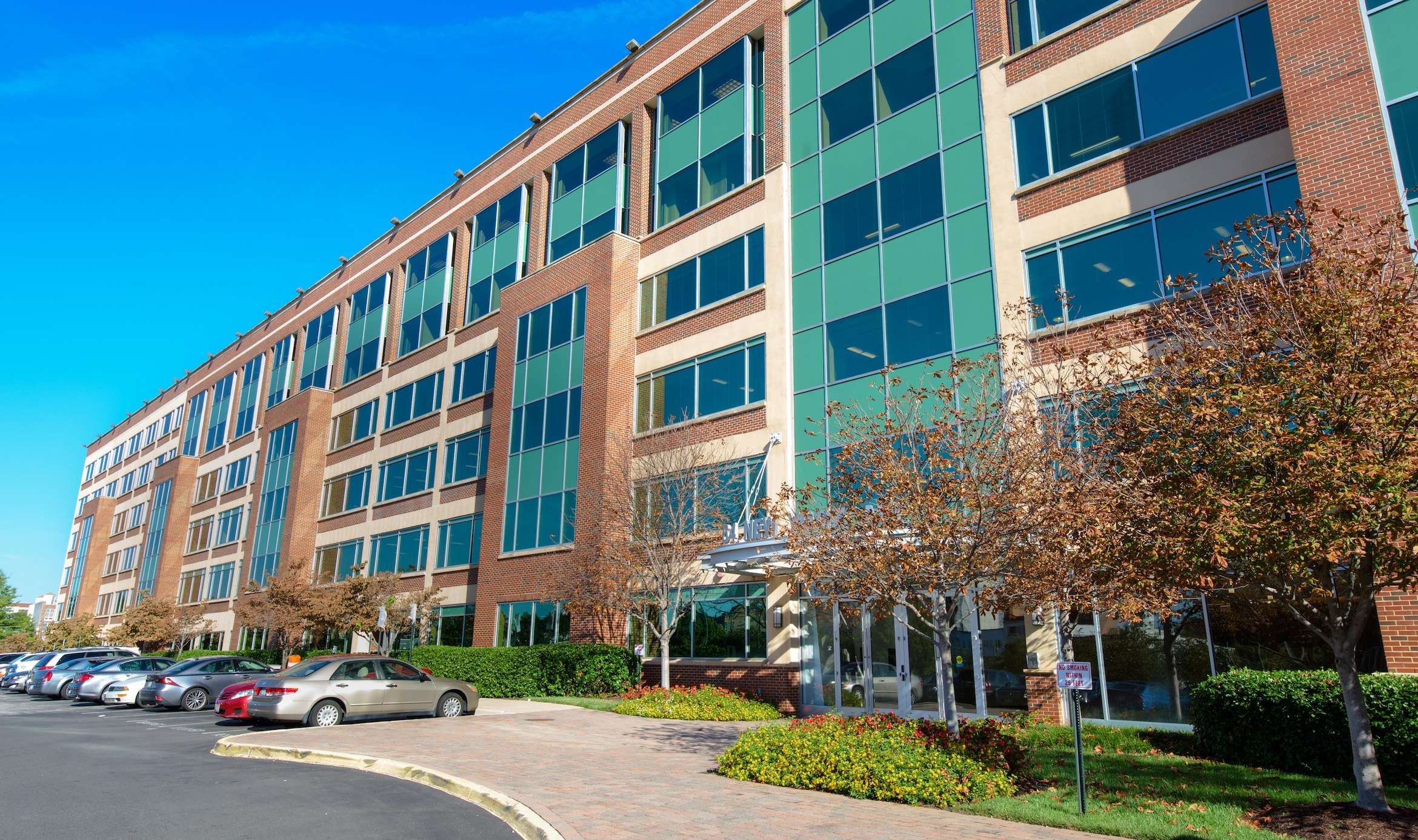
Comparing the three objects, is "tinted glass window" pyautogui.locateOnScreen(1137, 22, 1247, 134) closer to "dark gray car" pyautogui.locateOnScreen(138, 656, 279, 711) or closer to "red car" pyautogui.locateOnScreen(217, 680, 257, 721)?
"red car" pyautogui.locateOnScreen(217, 680, 257, 721)

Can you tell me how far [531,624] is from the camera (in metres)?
29.0

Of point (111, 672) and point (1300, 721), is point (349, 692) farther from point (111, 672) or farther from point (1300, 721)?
point (1300, 721)

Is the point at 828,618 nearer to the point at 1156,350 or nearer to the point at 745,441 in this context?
the point at 745,441

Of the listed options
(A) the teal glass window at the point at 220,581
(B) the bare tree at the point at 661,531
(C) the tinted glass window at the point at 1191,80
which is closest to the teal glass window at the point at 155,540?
(A) the teal glass window at the point at 220,581

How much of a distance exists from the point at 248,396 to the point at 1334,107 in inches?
2151

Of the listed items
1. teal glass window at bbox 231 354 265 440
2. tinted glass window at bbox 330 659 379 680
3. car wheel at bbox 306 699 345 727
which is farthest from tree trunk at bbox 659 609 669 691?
teal glass window at bbox 231 354 265 440

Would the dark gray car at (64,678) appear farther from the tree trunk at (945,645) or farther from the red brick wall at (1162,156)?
the red brick wall at (1162,156)

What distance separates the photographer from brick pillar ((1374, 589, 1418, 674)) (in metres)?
13.0

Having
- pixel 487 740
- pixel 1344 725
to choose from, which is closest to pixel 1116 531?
pixel 1344 725

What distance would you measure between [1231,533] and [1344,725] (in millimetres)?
5405

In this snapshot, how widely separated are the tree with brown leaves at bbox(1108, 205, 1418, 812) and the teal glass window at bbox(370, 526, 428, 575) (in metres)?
29.7

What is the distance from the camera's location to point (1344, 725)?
12.0 metres

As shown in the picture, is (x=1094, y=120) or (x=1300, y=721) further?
(x=1094, y=120)

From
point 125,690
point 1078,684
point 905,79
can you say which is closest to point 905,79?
point 905,79
